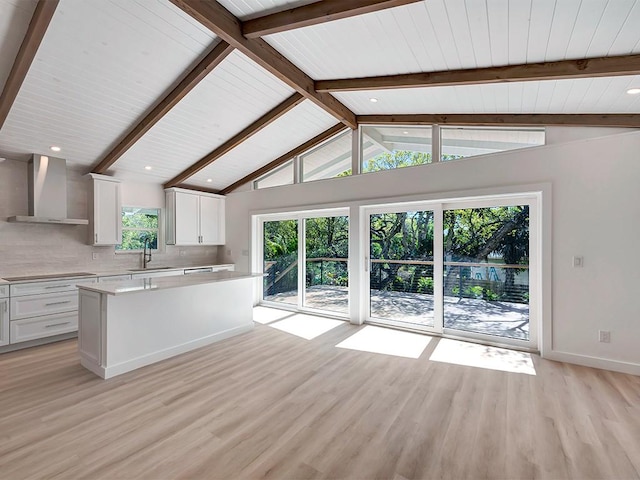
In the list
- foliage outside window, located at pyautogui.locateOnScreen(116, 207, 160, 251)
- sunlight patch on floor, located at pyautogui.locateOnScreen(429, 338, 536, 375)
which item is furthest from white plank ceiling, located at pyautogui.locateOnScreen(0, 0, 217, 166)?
sunlight patch on floor, located at pyautogui.locateOnScreen(429, 338, 536, 375)

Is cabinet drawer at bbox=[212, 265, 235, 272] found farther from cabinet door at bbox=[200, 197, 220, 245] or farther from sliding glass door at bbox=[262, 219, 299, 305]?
sliding glass door at bbox=[262, 219, 299, 305]

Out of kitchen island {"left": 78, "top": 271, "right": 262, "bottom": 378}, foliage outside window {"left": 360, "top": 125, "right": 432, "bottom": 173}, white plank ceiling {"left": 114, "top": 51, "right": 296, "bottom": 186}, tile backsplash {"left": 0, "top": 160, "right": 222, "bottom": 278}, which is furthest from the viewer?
foliage outside window {"left": 360, "top": 125, "right": 432, "bottom": 173}

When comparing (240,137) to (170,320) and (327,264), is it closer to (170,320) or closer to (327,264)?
(327,264)

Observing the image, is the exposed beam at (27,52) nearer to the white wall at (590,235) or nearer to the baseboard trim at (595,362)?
the white wall at (590,235)

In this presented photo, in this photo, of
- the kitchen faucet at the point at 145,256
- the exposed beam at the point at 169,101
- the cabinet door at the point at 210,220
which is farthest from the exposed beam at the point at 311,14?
the kitchen faucet at the point at 145,256

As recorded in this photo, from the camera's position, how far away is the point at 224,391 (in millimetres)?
2764

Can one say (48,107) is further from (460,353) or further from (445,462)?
(460,353)

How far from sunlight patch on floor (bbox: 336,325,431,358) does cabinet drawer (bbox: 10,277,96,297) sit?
3693 millimetres

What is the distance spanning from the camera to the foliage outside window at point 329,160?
5.22 metres

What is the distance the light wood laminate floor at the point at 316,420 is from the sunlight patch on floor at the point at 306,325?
3.44ft

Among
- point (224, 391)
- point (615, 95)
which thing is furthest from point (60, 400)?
point (615, 95)

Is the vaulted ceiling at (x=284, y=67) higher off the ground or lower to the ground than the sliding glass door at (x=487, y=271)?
higher

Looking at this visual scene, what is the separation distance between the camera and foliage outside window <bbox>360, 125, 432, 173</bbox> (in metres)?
4.43

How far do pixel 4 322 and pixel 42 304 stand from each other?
380 millimetres
